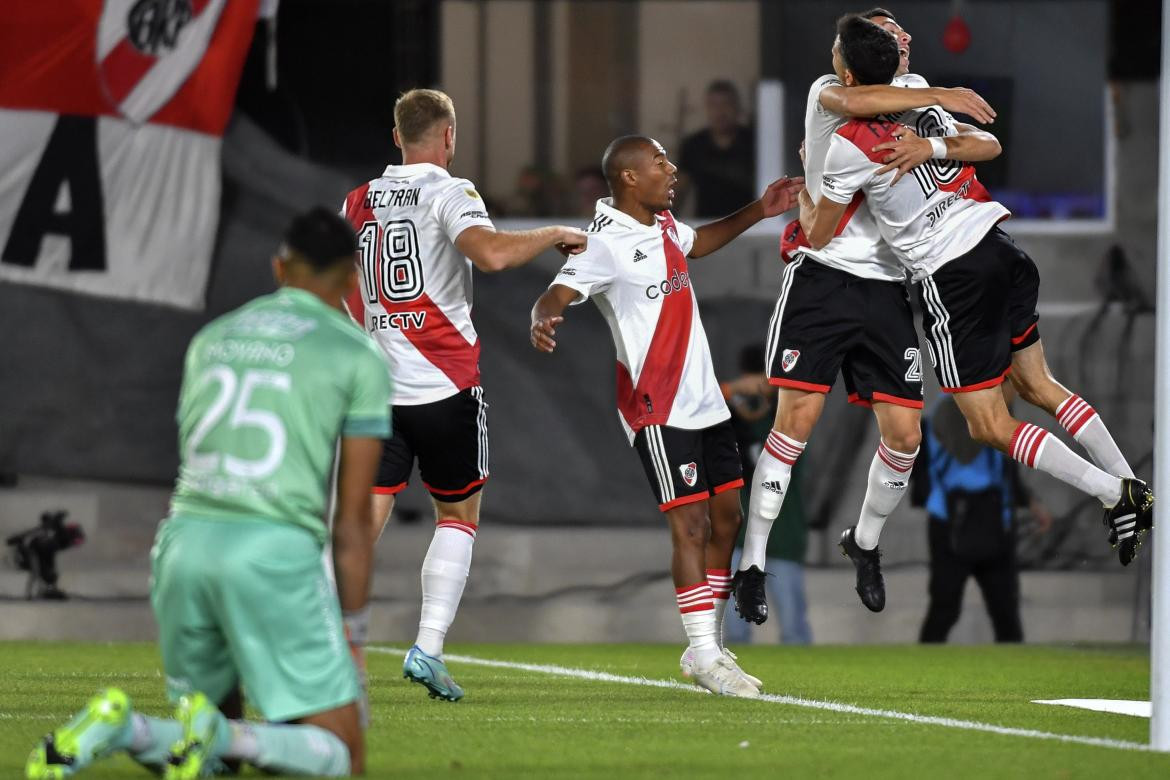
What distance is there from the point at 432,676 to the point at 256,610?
8.47 feet

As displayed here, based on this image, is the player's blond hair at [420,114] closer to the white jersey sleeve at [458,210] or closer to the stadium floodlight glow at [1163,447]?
the white jersey sleeve at [458,210]

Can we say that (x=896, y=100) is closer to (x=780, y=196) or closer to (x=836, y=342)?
(x=780, y=196)

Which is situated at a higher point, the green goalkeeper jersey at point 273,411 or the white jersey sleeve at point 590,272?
the white jersey sleeve at point 590,272

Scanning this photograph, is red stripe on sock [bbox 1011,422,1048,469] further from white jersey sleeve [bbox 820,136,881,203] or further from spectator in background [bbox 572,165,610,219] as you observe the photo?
spectator in background [bbox 572,165,610,219]

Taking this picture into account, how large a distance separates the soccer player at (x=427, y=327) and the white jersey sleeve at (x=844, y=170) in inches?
51.5

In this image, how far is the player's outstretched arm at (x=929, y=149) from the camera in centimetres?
700

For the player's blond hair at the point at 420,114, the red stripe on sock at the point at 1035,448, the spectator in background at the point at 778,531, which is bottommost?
the spectator in background at the point at 778,531

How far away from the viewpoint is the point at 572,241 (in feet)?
21.1

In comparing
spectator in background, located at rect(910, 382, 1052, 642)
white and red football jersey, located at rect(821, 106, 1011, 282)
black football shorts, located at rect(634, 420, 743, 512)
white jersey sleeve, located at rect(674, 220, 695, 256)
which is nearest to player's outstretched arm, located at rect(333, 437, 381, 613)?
black football shorts, located at rect(634, 420, 743, 512)

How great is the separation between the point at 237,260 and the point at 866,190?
7034mm

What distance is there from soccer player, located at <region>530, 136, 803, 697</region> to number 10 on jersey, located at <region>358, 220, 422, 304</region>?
1.63 feet

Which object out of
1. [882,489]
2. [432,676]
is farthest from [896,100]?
[432,676]

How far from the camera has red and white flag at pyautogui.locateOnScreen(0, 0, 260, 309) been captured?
12750mm

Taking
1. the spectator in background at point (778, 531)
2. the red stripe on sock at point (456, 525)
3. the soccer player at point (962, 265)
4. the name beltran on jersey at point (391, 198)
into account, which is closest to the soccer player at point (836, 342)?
the soccer player at point (962, 265)
